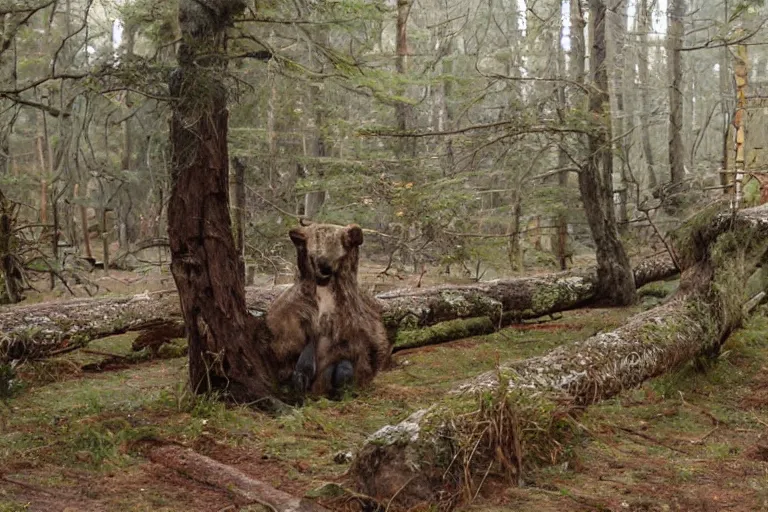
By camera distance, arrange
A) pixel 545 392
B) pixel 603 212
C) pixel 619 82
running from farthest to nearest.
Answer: pixel 619 82, pixel 603 212, pixel 545 392

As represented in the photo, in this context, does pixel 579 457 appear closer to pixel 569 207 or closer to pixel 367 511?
pixel 367 511

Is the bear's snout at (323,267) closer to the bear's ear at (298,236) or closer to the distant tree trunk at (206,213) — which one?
the bear's ear at (298,236)

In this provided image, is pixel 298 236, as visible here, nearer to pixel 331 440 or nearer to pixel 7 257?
pixel 331 440

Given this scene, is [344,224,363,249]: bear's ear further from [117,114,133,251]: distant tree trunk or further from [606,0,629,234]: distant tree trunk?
[606,0,629,234]: distant tree trunk

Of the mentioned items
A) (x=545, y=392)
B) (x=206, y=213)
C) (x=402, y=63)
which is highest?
(x=402, y=63)

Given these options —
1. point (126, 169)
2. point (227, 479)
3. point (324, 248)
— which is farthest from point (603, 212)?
point (227, 479)

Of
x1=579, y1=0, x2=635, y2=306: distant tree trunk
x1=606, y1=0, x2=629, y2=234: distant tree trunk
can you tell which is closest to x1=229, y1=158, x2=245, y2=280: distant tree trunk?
x1=579, y1=0, x2=635, y2=306: distant tree trunk

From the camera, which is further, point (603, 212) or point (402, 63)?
point (402, 63)

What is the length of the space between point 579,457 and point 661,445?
0.83m

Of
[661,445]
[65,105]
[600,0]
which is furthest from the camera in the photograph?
[600,0]

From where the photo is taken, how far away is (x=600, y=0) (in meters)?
11.4

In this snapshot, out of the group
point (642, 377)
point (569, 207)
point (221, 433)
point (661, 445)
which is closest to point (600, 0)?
point (569, 207)

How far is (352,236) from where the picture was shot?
6984mm

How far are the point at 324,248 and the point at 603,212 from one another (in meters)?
5.55
